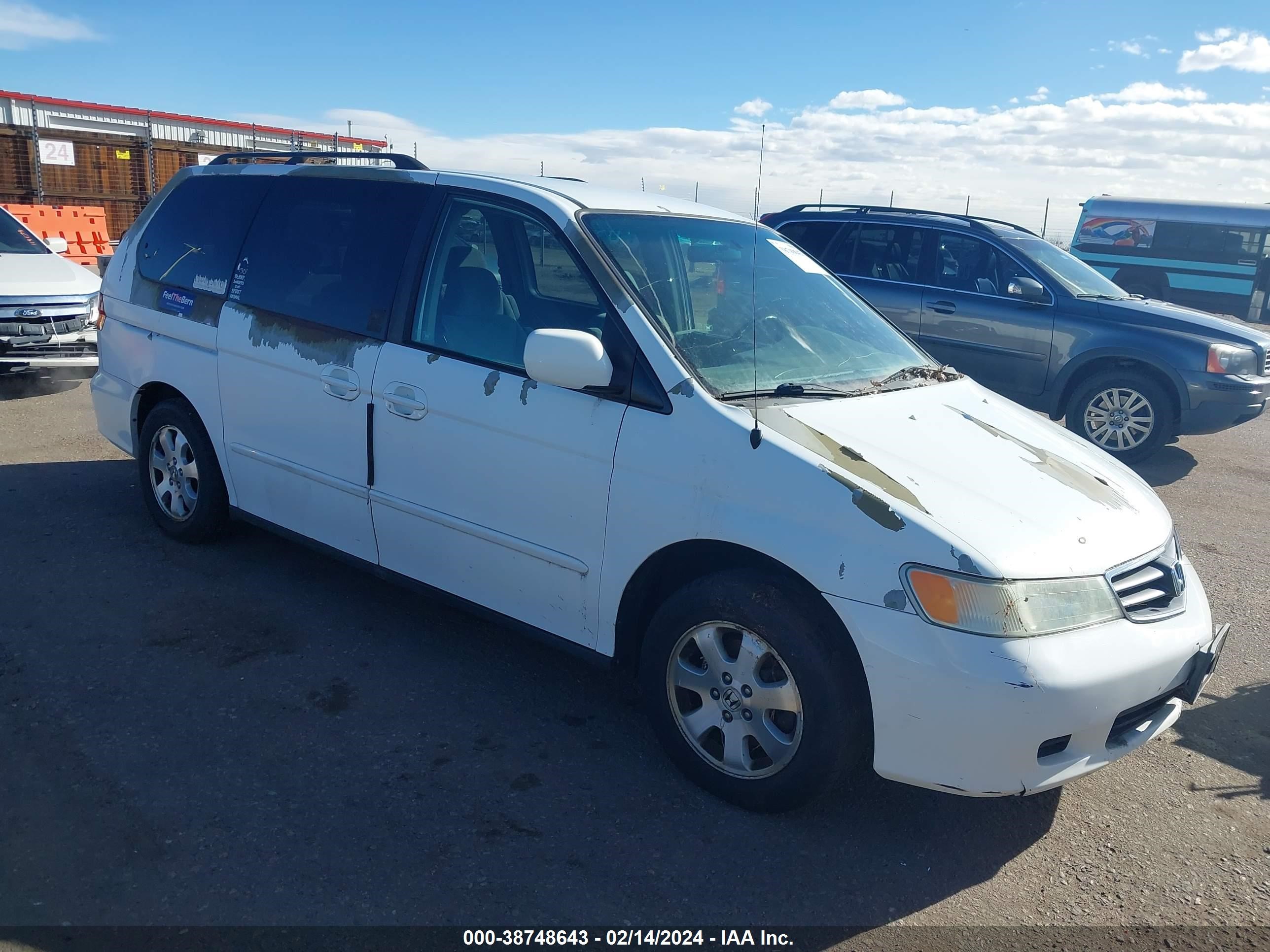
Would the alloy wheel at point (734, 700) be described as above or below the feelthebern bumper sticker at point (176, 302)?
below

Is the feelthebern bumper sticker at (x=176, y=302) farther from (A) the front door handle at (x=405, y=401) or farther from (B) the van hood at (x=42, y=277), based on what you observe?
(B) the van hood at (x=42, y=277)

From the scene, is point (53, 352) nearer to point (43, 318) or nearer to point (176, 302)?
point (43, 318)

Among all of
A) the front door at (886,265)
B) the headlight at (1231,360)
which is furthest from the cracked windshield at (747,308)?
the headlight at (1231,360)

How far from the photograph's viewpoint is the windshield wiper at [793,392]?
324cm

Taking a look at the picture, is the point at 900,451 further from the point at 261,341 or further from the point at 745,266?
the point at 261,341

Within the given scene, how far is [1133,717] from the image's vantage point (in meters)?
Result: 2.93

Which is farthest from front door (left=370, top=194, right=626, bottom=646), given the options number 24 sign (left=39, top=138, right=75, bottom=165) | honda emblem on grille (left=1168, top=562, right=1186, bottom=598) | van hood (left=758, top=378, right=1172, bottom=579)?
number 24 sign (left=39, top=138, right=75, bottom=165)

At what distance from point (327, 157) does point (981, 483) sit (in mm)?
3420

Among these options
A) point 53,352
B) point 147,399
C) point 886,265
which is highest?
point 886,265

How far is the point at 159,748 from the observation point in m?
3.34

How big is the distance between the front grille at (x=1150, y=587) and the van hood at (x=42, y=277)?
8603 mm

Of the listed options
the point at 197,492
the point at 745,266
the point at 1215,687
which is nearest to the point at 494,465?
the point at 745,266

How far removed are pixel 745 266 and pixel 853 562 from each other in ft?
5.64

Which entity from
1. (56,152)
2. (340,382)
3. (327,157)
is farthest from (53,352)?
(56,152)
